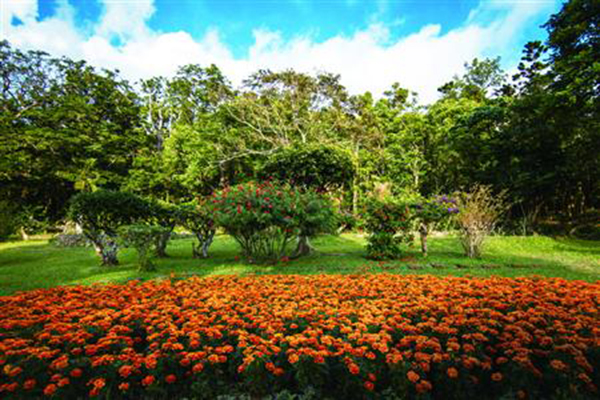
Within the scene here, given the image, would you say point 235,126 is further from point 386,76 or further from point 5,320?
point 5,320

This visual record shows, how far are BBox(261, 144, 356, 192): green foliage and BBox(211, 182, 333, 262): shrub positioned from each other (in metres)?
1.79

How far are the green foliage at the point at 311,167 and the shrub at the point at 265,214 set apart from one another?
5.87 ft

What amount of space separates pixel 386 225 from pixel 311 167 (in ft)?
9.43

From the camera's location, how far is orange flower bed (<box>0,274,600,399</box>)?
209cm

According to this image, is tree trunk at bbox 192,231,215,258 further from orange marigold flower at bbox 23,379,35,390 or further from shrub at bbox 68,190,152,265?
orange marigold flower at bbox 23,379,35,390

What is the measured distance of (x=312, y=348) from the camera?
235 centimetres

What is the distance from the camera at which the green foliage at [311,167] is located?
9352 mm

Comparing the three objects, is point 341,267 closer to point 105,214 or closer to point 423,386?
point 423,386

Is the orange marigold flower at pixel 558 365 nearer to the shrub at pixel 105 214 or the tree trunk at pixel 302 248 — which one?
the tree trunk at pixel 302 248

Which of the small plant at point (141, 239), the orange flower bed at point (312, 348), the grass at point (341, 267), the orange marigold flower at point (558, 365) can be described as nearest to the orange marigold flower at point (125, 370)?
the orange flower bed at point (312, 348)

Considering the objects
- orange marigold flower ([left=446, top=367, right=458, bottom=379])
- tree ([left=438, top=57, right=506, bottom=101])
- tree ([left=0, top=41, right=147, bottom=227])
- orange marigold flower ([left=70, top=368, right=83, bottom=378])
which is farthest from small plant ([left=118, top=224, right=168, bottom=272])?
tree ([left=438, top=57, right=506, bottom=101])

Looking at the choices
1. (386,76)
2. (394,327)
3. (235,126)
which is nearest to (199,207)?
(394,327)

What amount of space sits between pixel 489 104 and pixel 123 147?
2410cm

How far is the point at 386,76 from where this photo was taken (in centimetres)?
2589
